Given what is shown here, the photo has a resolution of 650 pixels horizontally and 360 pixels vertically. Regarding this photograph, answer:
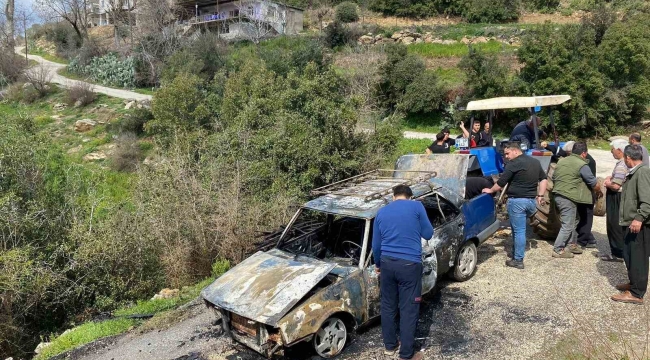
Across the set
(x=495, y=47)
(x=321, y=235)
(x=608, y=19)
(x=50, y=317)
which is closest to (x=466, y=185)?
(x=321, y=235)

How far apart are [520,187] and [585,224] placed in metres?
1.61

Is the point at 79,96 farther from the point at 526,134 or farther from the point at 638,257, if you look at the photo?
the point at 638,257

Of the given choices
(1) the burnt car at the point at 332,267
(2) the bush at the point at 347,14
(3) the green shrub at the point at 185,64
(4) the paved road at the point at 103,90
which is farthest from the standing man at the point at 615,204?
(2) the bush at the point at 347,14

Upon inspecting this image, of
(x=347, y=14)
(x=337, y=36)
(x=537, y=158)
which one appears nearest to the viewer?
(x=537, y=158)

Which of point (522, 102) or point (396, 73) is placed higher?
point (396, 73)

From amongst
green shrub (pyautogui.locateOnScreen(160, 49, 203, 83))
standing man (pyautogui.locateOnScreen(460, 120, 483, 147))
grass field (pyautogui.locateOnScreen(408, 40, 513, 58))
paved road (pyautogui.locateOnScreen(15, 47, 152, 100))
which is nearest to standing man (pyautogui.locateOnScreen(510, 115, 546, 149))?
standing man (pyautogui.locateOnScreen(460, 120, 483, 147))

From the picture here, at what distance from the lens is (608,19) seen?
73.7 ft

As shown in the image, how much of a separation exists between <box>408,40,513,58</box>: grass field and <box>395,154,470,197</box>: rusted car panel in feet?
85.9

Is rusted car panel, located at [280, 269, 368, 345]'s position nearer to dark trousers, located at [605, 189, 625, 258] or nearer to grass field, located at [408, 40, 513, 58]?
dark trousers, located at [605, 189, 625, 258]

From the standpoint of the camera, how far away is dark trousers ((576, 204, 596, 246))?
23.3 feet

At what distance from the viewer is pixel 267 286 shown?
4926mm

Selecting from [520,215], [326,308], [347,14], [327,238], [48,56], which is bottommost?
[326,308]

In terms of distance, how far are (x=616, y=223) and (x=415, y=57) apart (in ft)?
72.4

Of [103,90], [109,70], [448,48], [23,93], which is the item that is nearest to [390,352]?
[448,48]
